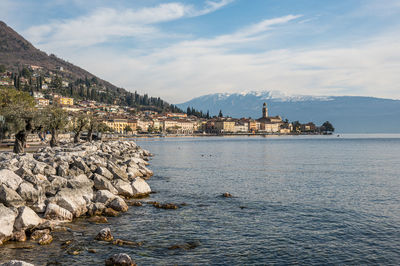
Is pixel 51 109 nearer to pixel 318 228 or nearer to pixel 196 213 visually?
pixel 196 213

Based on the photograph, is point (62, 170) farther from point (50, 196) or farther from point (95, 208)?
point (95, 208)

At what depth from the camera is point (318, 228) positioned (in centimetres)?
1258

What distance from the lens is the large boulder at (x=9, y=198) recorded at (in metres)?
12.3

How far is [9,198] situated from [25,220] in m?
1.95

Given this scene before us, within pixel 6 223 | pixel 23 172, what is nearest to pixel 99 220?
pixel 6 223

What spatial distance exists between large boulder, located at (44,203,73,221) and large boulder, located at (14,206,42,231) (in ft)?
3.34

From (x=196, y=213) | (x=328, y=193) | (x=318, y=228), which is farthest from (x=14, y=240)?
(x=328, y=193)

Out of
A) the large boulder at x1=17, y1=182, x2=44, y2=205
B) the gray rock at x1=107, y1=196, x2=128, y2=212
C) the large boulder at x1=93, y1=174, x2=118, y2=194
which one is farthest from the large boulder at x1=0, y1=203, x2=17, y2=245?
the large boulder at x1=93, y1=174, x2=118, y2=194

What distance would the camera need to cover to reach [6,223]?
1049 cm

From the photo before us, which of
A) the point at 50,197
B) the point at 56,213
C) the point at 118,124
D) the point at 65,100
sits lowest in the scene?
the point at 56,213

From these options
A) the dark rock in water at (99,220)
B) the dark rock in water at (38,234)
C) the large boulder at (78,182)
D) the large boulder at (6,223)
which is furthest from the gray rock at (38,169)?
the dark rock in water at (38,234)

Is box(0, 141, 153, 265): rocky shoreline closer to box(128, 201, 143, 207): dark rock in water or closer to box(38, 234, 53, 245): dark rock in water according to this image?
box(38, 234, 53, 245): dark rock in water

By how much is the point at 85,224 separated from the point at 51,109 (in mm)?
36033

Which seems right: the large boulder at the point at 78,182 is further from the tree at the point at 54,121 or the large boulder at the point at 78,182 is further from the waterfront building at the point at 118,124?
the waterfront building at the point at 118,124
